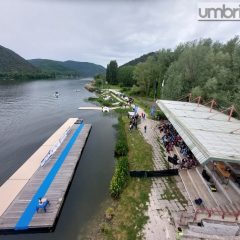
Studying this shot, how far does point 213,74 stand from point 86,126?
26638 mm

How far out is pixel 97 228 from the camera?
15.4m

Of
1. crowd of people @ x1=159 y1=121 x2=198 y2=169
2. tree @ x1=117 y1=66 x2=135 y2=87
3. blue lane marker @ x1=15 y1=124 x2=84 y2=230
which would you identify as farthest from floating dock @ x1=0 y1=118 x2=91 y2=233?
tree @ x1=117 y1=66 x2=135 y2=87

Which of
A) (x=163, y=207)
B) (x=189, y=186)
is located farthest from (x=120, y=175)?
(x=189, y=186)

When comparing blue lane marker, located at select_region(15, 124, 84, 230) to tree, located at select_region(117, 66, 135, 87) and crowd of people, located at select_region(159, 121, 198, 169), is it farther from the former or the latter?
tree, located at select_region(117, 66, 135, 87)

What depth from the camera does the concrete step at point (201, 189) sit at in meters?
15.9

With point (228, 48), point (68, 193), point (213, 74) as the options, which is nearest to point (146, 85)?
point (228, 48)

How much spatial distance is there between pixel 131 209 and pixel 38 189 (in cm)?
883

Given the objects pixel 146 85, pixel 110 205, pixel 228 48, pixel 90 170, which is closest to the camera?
pixel 110 205

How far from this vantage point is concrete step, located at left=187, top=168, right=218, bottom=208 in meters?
15.9

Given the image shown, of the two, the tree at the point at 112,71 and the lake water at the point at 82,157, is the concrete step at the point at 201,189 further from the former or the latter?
the tree at the point at 112,71

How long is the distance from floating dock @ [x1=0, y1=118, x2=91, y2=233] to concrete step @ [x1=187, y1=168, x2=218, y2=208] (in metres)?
11.8

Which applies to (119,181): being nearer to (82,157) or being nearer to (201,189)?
(201,189)

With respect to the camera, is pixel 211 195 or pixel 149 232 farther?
pixel 211 195

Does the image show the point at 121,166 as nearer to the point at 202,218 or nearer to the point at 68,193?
the point at 68,193
